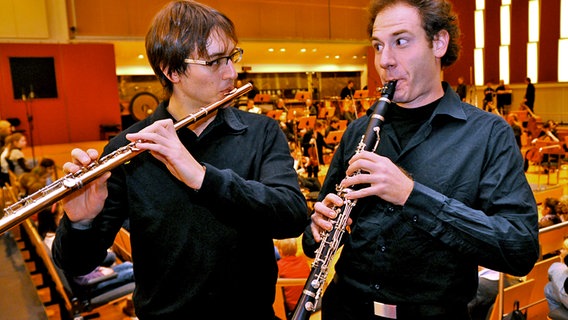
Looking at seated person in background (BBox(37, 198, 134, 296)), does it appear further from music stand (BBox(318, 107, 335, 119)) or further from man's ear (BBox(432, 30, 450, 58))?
music stand (BBox(318, 107, 335, 119))

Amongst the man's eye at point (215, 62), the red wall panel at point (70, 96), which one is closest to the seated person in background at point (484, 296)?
the man's eye at point (215, 62)

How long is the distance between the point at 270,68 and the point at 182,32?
19.2 m

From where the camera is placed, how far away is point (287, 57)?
20.9 m

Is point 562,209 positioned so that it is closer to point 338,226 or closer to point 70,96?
point 338,226

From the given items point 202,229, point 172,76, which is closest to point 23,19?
point 172,76

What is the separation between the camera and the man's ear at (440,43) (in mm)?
1699

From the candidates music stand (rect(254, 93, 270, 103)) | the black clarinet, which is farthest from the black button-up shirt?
music stand (rect(254, 93, 270, 103))

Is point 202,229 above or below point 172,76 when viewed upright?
below

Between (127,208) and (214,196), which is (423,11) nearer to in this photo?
(214,196)

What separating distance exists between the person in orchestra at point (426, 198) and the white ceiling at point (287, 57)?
15429mm

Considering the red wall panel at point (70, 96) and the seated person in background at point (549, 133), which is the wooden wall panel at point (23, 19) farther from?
the seated person in background at point (549, 133)

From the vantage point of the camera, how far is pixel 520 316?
296 centimetres

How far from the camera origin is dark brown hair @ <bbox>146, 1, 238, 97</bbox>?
5.57 feet

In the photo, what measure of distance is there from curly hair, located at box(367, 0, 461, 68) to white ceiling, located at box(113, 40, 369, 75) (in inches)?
603
